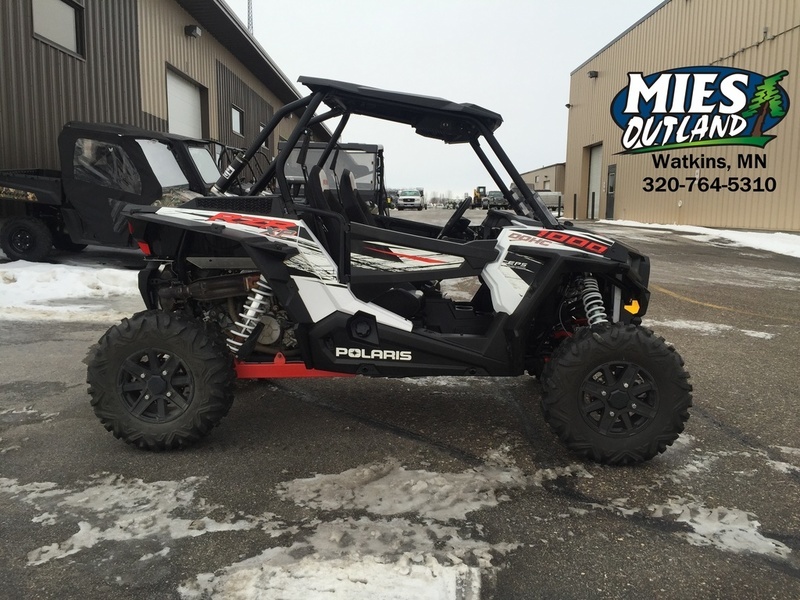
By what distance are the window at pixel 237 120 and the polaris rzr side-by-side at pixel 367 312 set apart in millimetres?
18736

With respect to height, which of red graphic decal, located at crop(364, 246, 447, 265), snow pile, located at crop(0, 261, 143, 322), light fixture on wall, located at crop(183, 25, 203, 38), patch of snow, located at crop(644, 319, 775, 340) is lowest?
patch of snow, located at crop(644, 319, 775, 340)

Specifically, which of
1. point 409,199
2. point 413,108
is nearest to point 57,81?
point 413,108

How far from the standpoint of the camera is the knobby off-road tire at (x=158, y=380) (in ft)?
10.3

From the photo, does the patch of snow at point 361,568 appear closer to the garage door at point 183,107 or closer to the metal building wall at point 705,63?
the garage door at point 183,107

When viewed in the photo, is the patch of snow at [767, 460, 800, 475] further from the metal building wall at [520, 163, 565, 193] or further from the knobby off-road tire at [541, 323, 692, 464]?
the metal building wall at [520, 163, 565, 193]

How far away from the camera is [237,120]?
2145 centimetres

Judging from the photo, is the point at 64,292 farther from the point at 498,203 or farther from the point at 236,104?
the point at 236,104

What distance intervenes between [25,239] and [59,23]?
15.2ft

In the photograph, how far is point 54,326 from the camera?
6.03m

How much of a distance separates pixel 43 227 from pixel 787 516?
9.60m

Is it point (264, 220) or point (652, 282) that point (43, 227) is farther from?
point (652, 282)

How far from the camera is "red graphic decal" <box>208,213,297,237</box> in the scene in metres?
3.18

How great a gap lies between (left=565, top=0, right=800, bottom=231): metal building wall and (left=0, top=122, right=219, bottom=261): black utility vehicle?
16925 mm

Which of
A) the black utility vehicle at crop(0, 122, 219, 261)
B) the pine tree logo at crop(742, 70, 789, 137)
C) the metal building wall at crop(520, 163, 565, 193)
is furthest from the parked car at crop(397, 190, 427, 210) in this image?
the black utility vehicle at crop(0, 122, 219, 261)
